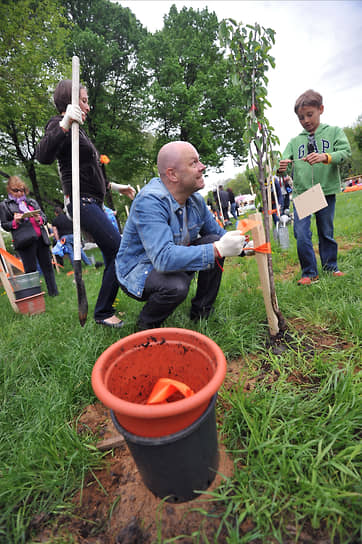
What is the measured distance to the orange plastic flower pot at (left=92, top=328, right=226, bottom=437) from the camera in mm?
882

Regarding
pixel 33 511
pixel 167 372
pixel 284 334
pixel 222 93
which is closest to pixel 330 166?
pixel 284 334

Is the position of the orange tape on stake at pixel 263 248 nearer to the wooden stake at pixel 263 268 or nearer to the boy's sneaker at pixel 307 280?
the wooden stake at pixel 263 268

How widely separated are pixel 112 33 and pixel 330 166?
1548 cm

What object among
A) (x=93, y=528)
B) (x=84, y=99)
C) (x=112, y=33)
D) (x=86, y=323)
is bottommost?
(x=93, y=528)

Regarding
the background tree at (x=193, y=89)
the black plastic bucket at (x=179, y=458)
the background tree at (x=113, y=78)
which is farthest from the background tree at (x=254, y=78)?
the background tree at (x=193, y=89)

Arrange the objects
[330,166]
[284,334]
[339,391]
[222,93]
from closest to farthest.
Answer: [339,391] → [284,334] → [330,166] → [222,93]

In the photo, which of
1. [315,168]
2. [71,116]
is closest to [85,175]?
[71,116]

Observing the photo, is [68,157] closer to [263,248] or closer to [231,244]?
[231,244]

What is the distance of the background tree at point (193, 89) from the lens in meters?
13.4

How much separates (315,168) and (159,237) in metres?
2.23

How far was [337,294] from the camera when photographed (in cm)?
225

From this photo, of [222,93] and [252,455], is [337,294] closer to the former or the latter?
[252,455]

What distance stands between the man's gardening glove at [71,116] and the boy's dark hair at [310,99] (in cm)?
215

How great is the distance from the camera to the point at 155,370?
131 cm
